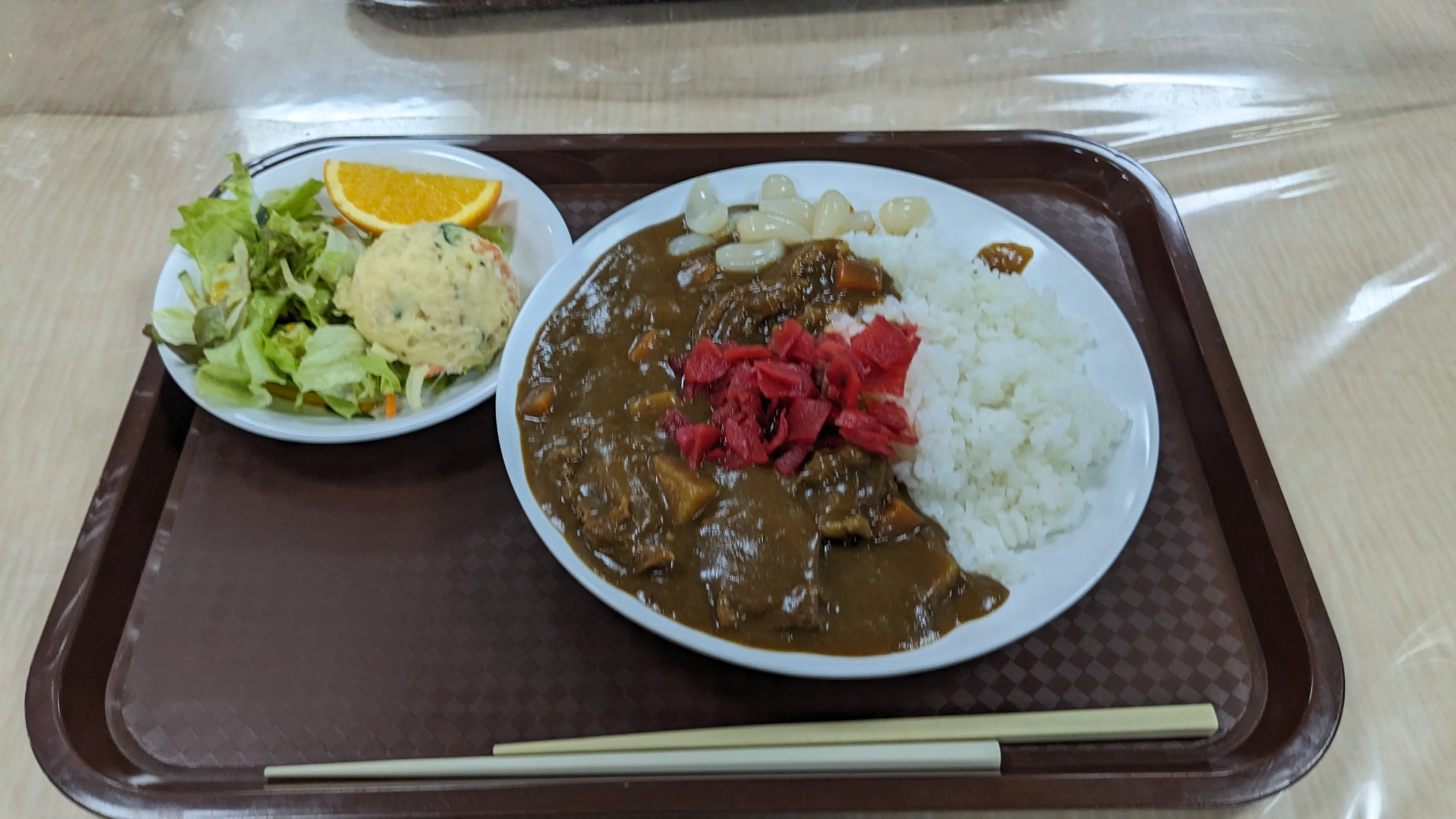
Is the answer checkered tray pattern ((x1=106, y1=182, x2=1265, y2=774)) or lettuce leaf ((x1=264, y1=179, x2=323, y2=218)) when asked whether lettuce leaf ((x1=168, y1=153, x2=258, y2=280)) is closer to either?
lettuce leaf ((x1=264, y1=179, x2=323, y2=218))

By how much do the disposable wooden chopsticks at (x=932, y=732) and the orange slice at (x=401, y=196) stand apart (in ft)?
5.30

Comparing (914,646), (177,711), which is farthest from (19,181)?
(914,646)

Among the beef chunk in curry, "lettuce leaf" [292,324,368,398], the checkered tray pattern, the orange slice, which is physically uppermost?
the orange slice

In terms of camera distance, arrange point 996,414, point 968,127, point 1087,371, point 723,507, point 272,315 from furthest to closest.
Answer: point 968,127
point 272,315
point 1087,371
point 996,414
point 723,507

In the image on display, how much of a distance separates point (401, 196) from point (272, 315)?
54cm

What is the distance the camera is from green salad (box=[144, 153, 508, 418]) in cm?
223

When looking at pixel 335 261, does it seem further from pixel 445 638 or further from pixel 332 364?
pixel 445 638

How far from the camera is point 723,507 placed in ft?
6.49

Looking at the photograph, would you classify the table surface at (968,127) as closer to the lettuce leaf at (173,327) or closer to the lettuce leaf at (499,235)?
the lettuce leaf at (173,327)

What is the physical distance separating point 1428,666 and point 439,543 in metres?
2.45

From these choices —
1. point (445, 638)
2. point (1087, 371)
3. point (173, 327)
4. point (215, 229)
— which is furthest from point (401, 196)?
point (1087, 371)

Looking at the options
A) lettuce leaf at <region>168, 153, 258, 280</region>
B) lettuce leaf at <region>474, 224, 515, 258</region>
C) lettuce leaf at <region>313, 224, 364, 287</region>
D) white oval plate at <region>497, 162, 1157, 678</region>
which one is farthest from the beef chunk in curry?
lettuce leaf at <region>168, 153, 258, 280</region>

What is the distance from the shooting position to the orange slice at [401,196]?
8.42 ft

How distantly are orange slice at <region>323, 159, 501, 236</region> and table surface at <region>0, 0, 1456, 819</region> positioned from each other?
0.62m
